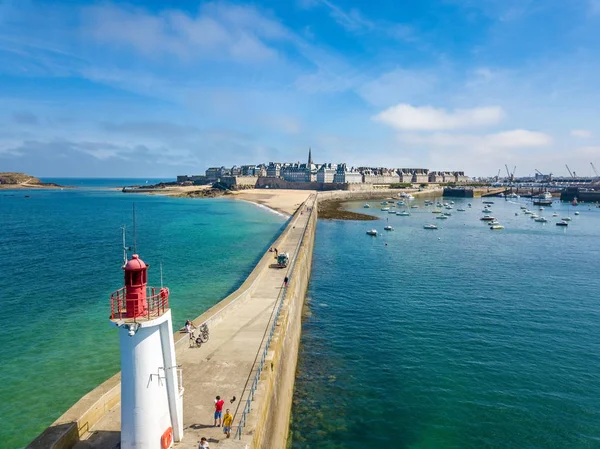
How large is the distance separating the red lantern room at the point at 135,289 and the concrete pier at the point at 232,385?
332 centimetres

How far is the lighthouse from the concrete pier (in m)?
1.22

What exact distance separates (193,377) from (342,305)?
54.5ft

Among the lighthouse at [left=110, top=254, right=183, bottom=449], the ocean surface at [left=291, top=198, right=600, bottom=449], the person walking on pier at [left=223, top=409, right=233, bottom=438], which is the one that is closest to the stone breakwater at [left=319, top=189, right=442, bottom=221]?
the ocean surface at [left=291, top=198, right=600, bottom=449]

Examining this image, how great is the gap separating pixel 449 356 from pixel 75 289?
2457 centimetres

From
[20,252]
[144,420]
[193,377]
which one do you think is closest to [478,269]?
[193,377]

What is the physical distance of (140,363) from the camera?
29.4 ft

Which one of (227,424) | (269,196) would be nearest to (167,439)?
(227,424)

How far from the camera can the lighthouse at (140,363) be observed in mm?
8953

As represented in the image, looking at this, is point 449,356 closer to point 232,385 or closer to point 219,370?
point 219,370

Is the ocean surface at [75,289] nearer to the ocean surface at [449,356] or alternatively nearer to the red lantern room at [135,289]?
the ocean surface at [449,356]

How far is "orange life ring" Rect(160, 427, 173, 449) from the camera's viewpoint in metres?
9.38

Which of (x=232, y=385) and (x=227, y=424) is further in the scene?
(x=232, y=385)

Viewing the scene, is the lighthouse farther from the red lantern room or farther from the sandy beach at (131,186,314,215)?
the sandy beach at (131,186,314,215)

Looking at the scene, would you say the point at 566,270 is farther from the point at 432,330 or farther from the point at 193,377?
the point at 193,377
